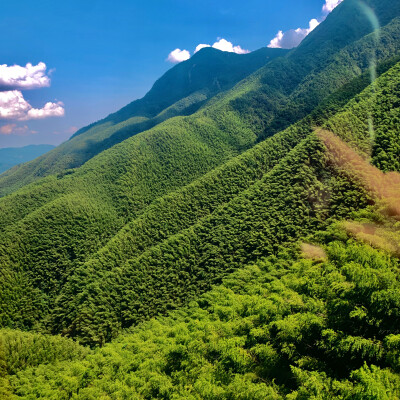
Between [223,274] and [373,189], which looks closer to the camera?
[373,189]

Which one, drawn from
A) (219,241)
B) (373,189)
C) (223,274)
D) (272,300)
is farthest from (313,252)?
(219,241)

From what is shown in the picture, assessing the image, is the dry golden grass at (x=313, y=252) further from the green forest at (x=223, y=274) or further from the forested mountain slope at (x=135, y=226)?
the forested mountain slope at (x=135, y=226)

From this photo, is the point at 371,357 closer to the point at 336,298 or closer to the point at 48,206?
the point at 336,298

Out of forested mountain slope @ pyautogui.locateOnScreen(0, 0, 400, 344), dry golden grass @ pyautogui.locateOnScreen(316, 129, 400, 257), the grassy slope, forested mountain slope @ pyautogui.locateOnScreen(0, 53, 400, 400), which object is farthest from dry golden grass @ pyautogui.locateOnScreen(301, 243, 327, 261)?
the grassy slope

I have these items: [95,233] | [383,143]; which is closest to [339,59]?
[383,143]

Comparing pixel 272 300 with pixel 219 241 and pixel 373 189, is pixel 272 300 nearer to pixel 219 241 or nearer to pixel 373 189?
pixel 373 189

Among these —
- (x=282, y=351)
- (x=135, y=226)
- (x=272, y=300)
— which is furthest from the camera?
(x=135, y=226)

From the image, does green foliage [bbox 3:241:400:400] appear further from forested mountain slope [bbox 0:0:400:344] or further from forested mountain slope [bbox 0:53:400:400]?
forested mountain slope [bbox 0:0:400:344]
